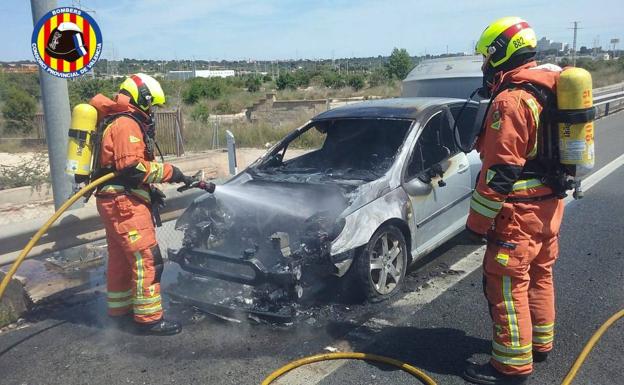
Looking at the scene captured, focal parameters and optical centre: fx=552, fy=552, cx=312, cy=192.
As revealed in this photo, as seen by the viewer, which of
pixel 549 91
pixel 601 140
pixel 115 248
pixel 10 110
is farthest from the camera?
pixel 10 110

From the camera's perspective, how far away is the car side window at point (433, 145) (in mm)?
Result: 4992

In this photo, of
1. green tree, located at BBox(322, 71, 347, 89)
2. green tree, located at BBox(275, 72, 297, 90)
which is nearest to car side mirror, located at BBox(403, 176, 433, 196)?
green tree, located at BBox(322, 71, 347, 89)

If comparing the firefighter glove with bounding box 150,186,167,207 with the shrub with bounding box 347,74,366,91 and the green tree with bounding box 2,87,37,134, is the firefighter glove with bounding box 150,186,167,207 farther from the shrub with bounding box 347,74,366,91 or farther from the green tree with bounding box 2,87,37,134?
the shrub with bounding box 347,74,366,91

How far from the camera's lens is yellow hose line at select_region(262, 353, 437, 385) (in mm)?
3310

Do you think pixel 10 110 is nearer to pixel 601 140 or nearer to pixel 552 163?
pixel 601 140

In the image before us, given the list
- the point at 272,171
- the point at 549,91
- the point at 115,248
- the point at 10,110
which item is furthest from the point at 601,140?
the point at 10,110

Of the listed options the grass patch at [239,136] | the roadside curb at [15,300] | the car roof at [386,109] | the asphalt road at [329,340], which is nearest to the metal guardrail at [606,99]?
the grass patch at [239,136]

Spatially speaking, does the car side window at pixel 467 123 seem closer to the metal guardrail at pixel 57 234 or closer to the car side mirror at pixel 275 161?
the car side mirror at pixel 275 161

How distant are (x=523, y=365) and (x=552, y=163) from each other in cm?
119

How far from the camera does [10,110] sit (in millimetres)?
23234

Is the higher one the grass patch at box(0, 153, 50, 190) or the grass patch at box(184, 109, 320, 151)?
the grass patch at box(184, 109, 320, 151)

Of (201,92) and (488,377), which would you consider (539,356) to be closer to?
(488,377)

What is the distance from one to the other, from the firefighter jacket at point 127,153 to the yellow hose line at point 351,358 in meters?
1.64

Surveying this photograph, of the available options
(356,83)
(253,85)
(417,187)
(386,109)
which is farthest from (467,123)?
(253,85)
